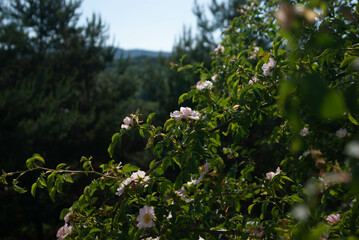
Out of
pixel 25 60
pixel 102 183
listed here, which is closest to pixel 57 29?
pixel 25 60

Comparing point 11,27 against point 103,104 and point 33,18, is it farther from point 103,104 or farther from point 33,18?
point 103,104

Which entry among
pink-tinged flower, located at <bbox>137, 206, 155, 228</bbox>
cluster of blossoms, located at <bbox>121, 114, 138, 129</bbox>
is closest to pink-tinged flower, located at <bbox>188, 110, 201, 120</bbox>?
cluster of blossoms, located at <bbox>121, 114, 138, 129</bbox>

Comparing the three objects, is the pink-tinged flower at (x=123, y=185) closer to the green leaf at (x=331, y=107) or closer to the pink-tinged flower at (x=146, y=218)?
the pink-tinged flower at (x=146, y=218)

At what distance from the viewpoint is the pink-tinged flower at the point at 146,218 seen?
104 cm

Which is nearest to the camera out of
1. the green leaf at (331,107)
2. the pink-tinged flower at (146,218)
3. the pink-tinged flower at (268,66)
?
the green leaf at (331,107)

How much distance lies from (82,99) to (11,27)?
2.35 m

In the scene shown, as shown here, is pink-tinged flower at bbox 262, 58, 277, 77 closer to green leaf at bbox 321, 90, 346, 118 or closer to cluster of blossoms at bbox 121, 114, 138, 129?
cluster of blossoms at bbox 121, 114, 138, 129

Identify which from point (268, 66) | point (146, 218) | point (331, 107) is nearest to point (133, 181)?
point (146, 218)

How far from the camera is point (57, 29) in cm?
786

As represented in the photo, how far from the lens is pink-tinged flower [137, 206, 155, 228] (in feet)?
3.43

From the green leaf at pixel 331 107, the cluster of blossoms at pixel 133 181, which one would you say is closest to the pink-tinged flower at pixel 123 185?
the cluster of blossoms at pixel 133 181

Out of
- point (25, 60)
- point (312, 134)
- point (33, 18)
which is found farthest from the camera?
point (33, 18)

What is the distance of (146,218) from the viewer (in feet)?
3.49

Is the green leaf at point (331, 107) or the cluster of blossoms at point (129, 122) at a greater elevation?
the green leaf at point (331, 107)
